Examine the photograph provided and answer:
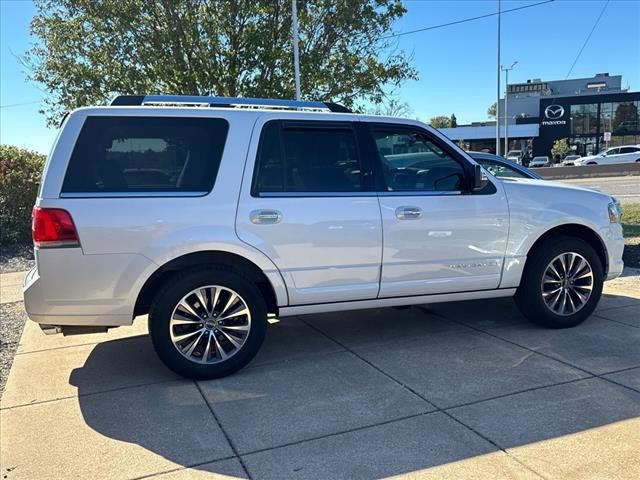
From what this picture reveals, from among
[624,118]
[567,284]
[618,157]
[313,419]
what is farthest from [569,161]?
[313,419]

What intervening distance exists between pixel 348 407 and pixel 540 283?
7.78 ft

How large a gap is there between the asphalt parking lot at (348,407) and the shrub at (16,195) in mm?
7029

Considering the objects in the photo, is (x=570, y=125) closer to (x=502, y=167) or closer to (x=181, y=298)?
(x=502, y=167)

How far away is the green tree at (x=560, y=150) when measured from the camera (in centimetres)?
5794

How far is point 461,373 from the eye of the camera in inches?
165

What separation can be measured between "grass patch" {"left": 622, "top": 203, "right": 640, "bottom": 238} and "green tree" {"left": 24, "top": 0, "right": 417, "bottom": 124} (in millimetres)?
6665

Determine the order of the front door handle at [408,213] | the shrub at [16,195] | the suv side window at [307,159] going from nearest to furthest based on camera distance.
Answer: the suv side window at [307,159], the front door handle at [408,213], the shrub at [16,195]

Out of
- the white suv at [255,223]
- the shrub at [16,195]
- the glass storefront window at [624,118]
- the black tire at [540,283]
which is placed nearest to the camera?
the white suv at [255,223]

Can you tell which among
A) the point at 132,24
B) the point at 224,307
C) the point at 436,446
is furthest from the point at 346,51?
the point at 436,446

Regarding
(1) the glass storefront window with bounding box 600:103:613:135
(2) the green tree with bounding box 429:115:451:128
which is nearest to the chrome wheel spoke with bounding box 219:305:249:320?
(1) the glass storefront window with bounding box 600:103:613:135

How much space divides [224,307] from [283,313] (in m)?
0.48

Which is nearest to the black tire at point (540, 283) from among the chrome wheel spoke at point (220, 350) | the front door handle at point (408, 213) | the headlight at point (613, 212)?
the headlight at point (613, 212)

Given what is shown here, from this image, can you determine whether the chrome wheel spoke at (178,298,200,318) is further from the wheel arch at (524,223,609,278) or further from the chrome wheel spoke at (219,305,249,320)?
the wheel arch at (524,223,609,278)

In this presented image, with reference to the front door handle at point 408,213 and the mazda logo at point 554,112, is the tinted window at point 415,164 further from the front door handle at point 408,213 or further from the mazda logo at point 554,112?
the mazda logo at point 554,112
